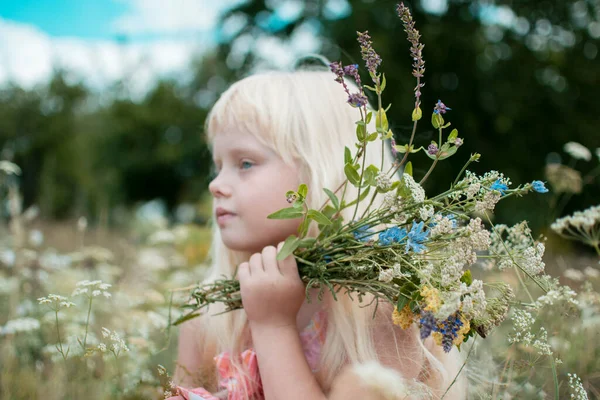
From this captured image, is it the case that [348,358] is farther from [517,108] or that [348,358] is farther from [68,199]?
[68,199]

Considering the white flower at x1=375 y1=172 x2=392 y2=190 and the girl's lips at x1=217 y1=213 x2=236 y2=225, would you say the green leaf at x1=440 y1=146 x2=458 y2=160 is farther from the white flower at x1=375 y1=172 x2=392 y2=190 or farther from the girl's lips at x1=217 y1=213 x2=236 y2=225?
the girl's lips at x1=217 y1=213 x2=236 y2=225

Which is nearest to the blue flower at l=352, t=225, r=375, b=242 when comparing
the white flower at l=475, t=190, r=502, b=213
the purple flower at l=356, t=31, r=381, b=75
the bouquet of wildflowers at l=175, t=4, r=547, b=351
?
the bouquet of wildflowers at l=175, t=4, r=547, b=351

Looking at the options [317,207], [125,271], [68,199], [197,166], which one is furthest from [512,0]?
[68,199]

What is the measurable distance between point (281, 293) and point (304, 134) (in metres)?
0.63

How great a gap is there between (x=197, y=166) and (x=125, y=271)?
1885 centimetres

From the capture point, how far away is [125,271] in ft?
13.7

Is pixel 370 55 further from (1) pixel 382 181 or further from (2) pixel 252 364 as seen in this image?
(2) pixel 252 364

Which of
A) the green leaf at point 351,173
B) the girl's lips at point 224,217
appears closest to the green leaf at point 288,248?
the green leaf at point 351,173

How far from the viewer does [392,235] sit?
136cm

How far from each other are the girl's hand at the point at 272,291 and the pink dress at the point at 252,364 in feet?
0.79

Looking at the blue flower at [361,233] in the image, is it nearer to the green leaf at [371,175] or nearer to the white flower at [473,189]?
the green leaf at [371,175]

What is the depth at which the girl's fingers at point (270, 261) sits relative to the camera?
165 cm

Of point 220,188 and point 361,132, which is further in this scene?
point 220,188

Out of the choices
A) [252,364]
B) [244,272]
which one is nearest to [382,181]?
[244,272]
